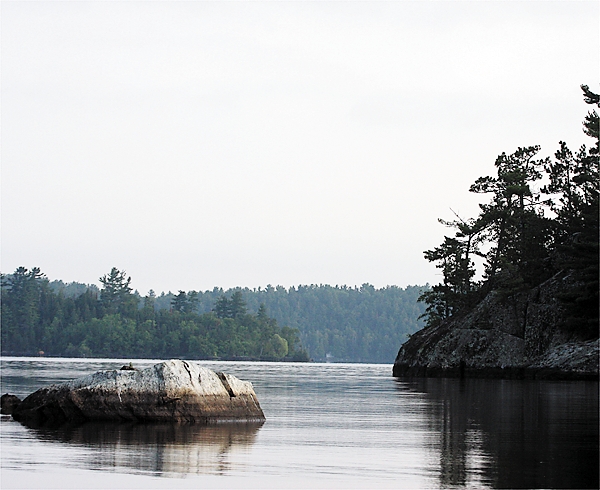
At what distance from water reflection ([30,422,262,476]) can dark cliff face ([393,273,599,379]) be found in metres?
42.7

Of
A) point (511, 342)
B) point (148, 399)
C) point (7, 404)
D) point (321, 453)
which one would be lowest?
point (321, 453)

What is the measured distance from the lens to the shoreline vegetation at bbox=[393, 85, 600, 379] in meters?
64.5

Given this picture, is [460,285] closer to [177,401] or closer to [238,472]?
[177,401]

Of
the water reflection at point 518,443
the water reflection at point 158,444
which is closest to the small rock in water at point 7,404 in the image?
the water reflection at point 158,444

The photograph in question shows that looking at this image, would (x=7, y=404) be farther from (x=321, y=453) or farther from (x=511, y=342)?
(x=511, y=342)

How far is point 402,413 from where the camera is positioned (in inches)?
1103

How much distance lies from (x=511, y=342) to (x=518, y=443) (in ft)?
171

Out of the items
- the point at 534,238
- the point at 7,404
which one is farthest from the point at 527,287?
the point at 7,404

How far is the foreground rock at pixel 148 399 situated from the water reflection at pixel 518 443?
5099mm

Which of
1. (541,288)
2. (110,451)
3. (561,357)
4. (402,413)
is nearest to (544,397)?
(402,413)

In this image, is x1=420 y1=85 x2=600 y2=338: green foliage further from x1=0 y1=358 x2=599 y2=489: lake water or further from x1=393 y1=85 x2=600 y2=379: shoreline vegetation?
x1=0 y1=358 x2=599 y2=489: lake water

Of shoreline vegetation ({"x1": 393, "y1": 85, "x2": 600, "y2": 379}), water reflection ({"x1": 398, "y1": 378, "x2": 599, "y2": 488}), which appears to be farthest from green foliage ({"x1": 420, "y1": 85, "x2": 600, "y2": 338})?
water reflection ({"x1": 398, "y1": 378, "x2": 599, "y2": 488})

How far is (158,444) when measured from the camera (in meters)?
18.2

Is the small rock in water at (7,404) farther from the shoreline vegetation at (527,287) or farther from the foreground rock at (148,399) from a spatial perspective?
the shoreline vegetation at (527,287)
